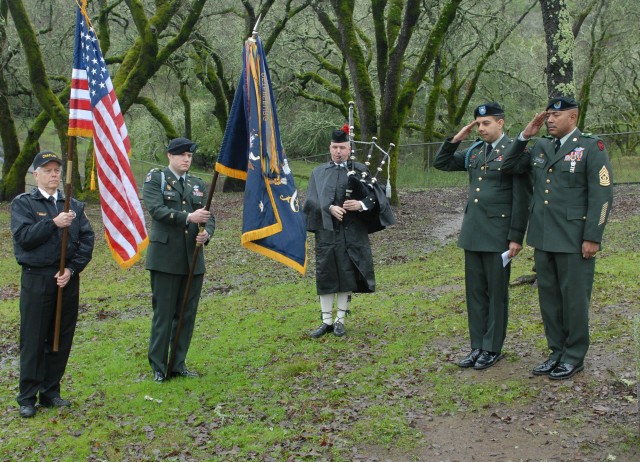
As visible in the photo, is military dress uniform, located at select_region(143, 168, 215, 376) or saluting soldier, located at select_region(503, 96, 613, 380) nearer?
saluting soldier, located at select_region(503, 96, 613, 380)

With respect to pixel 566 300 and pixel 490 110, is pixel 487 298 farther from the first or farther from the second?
pixel 490 110

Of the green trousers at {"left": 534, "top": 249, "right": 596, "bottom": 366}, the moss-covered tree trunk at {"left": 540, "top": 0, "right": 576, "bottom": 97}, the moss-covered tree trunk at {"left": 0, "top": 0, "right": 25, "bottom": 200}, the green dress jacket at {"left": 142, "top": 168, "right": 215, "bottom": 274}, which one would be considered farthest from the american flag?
the moss-covered tree trunk at {"left": 0, "top": 0, "right": 25, "bottom": 200}

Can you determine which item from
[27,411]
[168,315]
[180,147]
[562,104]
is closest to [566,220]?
[562,104]

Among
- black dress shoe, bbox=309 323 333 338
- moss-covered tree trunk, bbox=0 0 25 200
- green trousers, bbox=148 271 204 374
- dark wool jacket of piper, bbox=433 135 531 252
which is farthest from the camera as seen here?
moss-covered tree trunk, bbox=0 0 25 200

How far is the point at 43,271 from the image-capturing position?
265 inches

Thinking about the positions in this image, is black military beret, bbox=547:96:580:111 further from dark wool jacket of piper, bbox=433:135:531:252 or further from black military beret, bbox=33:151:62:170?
black military beret, bbox=33:151:62:170

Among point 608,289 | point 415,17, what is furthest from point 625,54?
point 608,289

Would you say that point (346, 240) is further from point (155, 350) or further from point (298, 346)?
point (155, 350)

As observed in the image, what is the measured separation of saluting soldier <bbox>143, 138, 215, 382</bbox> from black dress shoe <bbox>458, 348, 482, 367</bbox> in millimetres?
2653

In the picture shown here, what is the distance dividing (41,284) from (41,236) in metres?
0.43

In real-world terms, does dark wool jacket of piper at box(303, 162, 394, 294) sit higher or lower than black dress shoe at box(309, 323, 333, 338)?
higher

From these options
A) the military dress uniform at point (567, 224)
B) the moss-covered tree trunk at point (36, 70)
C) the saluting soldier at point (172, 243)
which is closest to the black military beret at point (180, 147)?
the saluting soldier at point (172, 243)

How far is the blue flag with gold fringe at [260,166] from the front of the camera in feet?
23.0

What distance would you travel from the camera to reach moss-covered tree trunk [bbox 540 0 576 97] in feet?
32.1
